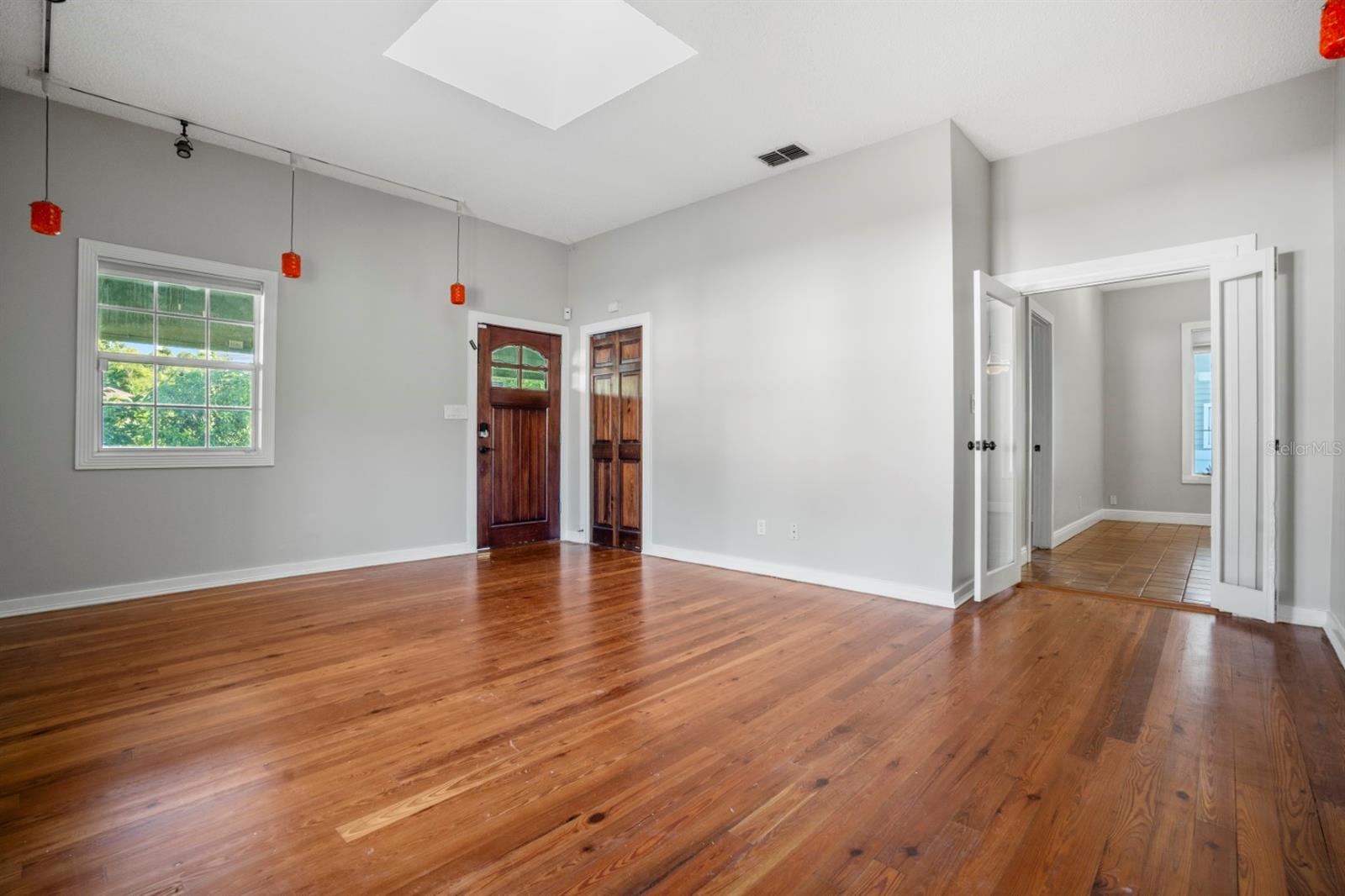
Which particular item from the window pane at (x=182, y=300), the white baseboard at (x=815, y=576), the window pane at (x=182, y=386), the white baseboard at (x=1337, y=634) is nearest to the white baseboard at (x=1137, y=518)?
the white baseboard at (x=1337, y=634)

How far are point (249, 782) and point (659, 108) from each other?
3837mm

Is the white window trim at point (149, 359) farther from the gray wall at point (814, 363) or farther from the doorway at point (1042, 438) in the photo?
the doorway at point (1042, 438)

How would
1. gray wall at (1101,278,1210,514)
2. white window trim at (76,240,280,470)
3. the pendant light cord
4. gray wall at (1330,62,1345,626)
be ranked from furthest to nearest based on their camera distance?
1. gray wall at (1101,278,1210,514)
2. the pendant light cord
3. white window trim at (76,240,280,470)
4. gray wall at (1330,62,1345,626)

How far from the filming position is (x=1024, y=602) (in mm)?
3957

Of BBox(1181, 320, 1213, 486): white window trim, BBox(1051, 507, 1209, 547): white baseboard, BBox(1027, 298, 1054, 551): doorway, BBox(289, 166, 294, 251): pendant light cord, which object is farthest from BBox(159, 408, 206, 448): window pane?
BBox(1181, 320, 1213, 486): white window trim

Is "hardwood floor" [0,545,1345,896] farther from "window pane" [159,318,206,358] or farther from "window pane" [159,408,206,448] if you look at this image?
"window pane" [159,318,206,358]

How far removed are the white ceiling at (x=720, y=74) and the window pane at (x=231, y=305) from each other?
935mm

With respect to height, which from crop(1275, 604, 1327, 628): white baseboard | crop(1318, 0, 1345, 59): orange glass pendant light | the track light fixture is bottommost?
crop(1275, 604, 1327, 628): white baseboard

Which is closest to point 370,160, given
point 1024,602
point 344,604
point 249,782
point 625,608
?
point 344,604

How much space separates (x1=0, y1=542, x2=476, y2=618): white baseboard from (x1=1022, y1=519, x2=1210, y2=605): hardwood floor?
5.07 meters

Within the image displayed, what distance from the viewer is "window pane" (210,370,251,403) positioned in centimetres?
440

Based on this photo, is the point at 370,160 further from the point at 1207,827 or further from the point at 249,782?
the point at 1207,827

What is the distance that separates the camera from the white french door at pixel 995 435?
3.91m

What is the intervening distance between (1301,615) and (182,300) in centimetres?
727
